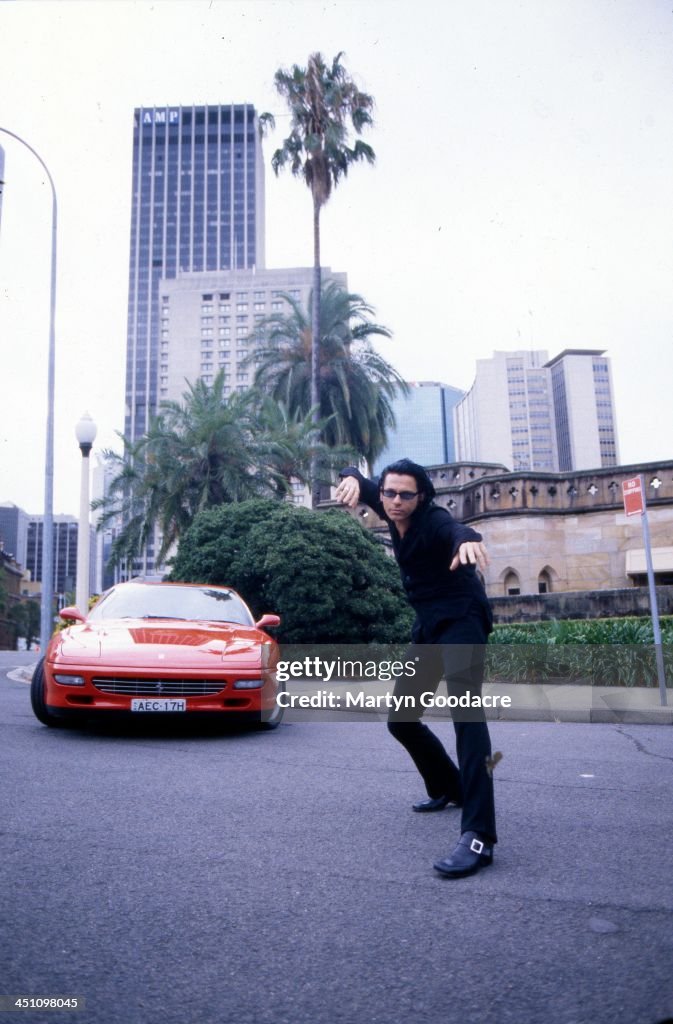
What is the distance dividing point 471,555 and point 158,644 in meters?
4.24

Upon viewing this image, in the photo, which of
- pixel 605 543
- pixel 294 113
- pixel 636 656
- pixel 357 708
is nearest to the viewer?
pixel 357 708

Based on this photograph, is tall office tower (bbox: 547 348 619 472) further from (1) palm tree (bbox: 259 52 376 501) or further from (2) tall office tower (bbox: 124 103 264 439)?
(1) palm tree (bbox: 259 52 376 501)

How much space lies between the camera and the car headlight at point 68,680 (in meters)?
6.83

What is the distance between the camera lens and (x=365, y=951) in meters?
2.53

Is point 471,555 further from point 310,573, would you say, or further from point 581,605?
point 581,605

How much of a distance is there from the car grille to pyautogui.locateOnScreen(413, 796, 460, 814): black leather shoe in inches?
114

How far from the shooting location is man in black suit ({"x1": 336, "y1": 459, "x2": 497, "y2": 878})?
135 inches

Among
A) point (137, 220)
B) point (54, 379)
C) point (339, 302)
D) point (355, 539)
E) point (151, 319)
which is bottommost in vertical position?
point (355, 539)

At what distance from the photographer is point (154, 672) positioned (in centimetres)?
680

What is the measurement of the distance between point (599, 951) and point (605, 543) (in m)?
23.7

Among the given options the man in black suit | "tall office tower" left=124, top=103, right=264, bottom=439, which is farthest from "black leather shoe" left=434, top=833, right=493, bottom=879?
"tall office tower" left=124, top=103, right=264, bottom=439

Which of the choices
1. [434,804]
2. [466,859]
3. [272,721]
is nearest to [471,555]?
[466,859]

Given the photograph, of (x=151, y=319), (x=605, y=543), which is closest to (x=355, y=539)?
(x=605, y=543)

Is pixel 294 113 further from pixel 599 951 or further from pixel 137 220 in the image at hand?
pixel 137 220
